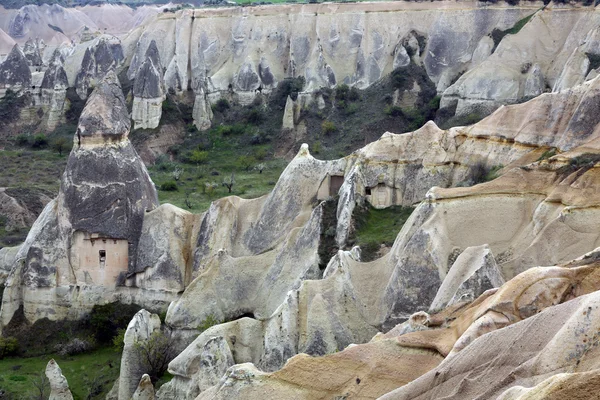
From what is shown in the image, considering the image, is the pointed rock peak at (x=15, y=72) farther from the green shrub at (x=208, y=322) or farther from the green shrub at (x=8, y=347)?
the green shrub at (x=208, y=322)

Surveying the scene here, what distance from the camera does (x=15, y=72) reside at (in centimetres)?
8500

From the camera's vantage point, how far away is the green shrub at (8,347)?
35.7 meters

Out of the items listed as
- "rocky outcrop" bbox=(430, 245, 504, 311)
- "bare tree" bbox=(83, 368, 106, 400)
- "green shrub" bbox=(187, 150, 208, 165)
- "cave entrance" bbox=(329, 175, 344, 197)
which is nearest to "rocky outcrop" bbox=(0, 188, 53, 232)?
"green shrub" bbox=(187, 150, 208, 165)

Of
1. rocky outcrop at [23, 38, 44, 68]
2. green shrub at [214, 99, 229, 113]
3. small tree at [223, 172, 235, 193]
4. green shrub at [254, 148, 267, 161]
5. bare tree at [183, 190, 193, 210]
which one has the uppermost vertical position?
rocky outcrop at [23, 38, 44, 68]

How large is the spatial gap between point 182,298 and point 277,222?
17.5 ft

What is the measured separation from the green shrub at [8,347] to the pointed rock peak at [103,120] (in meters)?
7.84

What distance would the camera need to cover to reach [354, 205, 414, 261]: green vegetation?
32.5 meters

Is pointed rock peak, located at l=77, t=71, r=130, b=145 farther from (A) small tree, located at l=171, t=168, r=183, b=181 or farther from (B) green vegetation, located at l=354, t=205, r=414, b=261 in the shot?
(A) small tree, located at l=171, t=168, r=183, b=181

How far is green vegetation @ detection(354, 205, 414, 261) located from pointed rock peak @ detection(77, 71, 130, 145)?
1007 centimetres

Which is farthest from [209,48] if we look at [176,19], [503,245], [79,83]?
[503,245]

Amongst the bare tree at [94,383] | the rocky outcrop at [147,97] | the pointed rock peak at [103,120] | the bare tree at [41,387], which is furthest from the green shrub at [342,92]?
the bare tree at [41,387]

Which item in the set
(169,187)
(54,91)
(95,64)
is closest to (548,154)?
(169,187)

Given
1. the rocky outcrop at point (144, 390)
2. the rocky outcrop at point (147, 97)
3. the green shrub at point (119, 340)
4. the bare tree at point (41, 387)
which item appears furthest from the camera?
the rocky outcrop at point (147, 97)

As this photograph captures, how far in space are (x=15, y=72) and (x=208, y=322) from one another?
5874cm
